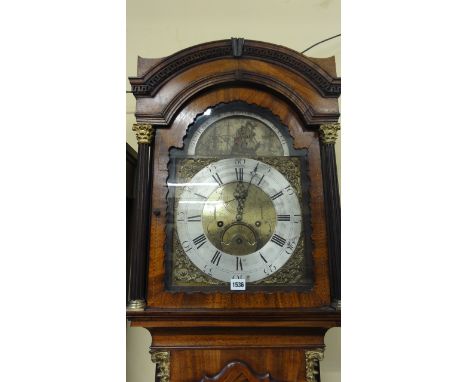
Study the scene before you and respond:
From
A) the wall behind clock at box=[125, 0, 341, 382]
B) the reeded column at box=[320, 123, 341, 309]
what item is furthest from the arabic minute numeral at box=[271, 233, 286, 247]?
the wall behind clock at box=[125, 0, 341, 382]

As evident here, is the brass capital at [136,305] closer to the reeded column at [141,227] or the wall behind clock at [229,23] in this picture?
the reeded column at [141,227]

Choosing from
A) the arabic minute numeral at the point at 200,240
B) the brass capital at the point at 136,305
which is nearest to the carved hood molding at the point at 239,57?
the arabic minute numeral at the point at 200,240

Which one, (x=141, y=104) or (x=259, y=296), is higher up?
(x=141, y=104)

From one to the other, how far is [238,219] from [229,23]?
32.3 inches

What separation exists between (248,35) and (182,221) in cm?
80

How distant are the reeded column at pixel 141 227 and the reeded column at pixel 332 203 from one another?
0.41 m

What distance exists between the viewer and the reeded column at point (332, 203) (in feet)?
2.79

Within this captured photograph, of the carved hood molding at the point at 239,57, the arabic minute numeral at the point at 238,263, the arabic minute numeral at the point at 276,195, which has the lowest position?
the arabic minute numeral at the point at 238,263

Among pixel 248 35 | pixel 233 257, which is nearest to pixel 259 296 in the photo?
pixel 233 257

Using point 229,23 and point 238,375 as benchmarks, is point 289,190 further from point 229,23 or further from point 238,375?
point 229,23

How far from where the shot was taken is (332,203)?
0.88 metres

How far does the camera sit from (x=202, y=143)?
0.91 metres

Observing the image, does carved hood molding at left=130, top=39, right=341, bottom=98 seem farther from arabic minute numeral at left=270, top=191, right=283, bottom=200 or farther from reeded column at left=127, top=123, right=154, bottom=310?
arabic minute numeral at left=270, top=191, right=283, bottom=200

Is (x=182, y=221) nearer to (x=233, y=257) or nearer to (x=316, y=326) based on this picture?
(x=233, y=257)
